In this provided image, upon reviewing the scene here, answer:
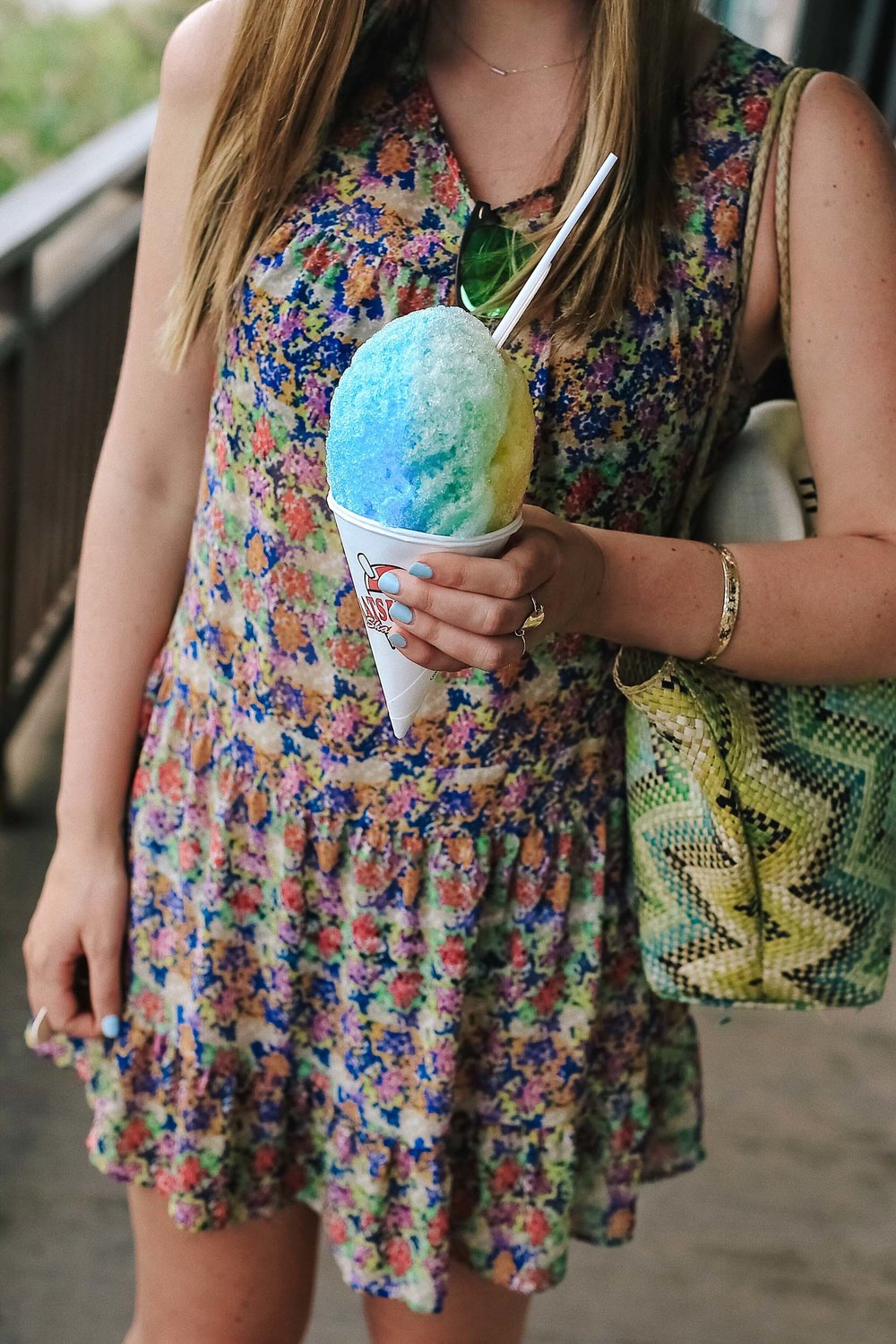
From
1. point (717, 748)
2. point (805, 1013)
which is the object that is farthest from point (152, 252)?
point (805, 1013)

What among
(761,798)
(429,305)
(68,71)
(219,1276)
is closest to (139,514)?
(429,305)

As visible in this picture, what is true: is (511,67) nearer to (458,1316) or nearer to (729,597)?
(729,597)

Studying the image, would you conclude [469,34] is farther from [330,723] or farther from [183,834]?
[183,834]

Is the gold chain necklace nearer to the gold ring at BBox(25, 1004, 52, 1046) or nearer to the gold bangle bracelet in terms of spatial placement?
the gold bangle bracelet

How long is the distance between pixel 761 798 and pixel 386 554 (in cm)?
41

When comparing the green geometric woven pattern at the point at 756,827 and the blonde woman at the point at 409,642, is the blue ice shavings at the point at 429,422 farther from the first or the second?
the green geometric woven pattern at the point at 756,827

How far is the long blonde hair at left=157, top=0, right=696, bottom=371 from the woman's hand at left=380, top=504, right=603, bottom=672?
233 mm

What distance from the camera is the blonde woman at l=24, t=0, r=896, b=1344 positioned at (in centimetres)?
107

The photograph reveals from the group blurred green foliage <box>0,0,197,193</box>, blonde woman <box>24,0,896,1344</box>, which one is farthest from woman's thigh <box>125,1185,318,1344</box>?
blurred green foliage <box>0,0,197,193</box>

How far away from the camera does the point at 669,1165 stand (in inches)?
57.7

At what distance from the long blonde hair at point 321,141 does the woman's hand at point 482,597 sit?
0.77ft

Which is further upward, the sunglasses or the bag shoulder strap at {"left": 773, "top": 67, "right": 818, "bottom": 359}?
the bag shoulder strap at {"left": 773, "top": 67, "right": 818, "bottom": 359}

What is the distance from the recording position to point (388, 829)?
47.3 inches

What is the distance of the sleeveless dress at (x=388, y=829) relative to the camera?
1.11 m
